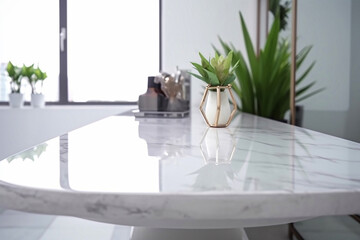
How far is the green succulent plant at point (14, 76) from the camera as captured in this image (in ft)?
11.5

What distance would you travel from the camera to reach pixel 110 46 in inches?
147

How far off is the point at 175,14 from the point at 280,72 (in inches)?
51.2

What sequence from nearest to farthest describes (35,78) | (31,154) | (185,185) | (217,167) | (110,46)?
1. (185,185)
2. (217,167)
3. (31,154)
4. (35,78)
5. (110,46)

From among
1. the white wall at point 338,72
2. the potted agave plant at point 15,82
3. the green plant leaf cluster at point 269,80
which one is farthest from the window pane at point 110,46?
the white wall at point 338,72

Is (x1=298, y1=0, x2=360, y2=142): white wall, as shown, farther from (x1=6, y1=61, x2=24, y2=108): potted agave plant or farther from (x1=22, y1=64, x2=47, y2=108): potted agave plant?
(x1=6, y1=61, x2=24, y2=108): potted agave plant

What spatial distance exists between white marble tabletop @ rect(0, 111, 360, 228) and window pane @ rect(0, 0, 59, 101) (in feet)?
10.3

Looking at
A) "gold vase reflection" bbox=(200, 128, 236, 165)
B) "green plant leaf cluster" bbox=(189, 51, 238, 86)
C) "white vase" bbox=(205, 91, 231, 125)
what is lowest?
"gold vase reflection" bbox=(200, 128, 236, 165)

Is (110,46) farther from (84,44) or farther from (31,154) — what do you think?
(31,154)

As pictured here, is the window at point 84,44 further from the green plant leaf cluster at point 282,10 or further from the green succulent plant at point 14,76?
the green plant leaf cluster at point 282,10

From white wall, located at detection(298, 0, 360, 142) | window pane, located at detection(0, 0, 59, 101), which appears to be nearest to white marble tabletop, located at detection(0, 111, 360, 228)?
white wall, located at detection(298, 0, 360, 142)

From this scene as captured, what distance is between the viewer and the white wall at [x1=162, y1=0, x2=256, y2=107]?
3.45m

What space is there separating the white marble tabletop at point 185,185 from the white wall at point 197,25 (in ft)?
9.01

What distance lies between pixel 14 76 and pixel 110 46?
0.87 meters

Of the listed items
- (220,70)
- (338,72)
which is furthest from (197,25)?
(220,70)
